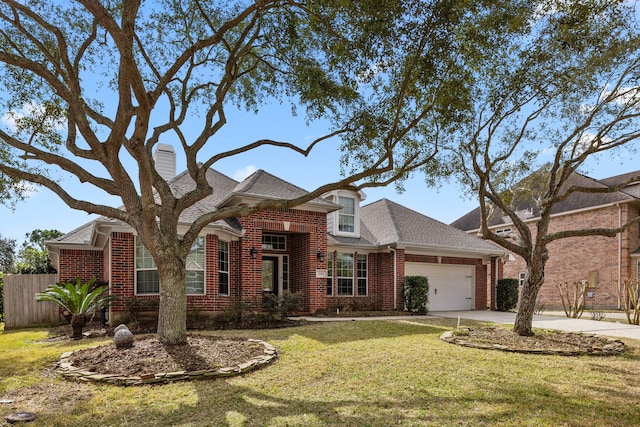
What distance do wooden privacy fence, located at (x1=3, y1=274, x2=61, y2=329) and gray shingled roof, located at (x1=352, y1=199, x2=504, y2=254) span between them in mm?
12396

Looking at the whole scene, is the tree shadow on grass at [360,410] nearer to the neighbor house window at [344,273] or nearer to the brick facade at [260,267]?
the brick facade at [260,267]

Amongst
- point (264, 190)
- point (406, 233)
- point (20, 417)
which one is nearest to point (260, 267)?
point (264, 190)

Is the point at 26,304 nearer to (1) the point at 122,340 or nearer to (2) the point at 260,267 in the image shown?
(2) the point at 260,267

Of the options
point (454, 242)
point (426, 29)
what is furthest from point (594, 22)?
point (454, 242)

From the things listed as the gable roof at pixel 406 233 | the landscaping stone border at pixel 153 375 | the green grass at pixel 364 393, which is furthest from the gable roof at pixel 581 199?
the landscaping stone border at pixel 153 375

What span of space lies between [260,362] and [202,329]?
4788 millimetres

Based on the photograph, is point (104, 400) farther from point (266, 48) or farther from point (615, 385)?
point (266, 48)

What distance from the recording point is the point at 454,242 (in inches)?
719

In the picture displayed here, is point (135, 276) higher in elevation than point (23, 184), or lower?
lower

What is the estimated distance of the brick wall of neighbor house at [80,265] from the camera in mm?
14344

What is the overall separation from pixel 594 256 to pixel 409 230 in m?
12.2

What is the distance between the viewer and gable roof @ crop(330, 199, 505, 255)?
16.9 m

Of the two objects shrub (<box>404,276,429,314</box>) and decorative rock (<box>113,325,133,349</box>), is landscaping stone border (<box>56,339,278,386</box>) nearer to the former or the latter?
decorative rock (<box>113,325,133,349</box>)

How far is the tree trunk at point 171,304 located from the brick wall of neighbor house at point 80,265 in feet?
27.4
